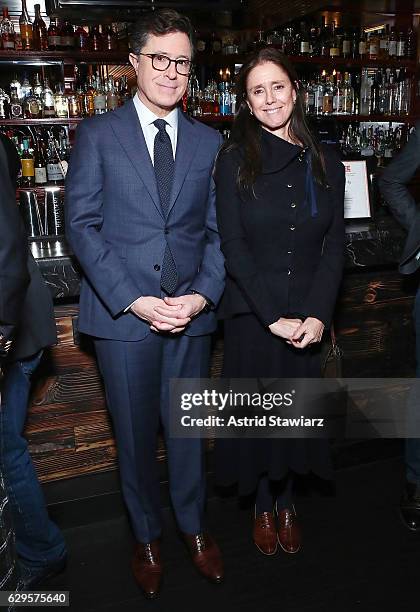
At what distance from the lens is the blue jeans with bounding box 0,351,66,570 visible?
178 cm

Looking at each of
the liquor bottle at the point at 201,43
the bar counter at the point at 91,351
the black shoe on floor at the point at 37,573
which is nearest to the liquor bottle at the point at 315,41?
the liquor bottle at the point at 201,43

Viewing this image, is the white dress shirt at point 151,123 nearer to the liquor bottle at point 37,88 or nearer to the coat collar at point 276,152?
the coat collar at point 276,152

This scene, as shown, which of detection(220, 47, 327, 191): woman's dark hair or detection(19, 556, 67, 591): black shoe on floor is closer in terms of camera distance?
detection(220, 47, 327, 191): woman's dark hair

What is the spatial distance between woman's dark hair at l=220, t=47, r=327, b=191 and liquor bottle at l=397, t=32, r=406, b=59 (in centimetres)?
331

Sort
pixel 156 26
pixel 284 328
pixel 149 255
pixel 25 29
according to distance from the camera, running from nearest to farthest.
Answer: pixel 156 26
pixel 149 255
pixel 284 328
pixel 25 29

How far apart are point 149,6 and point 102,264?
2011 millimetres

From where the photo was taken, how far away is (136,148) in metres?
1.74

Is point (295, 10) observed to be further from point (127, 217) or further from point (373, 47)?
point (127, 217)

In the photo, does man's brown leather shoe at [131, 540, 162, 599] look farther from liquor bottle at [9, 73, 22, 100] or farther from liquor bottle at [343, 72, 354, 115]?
liquor bottle at [343, 72, 354, 115]

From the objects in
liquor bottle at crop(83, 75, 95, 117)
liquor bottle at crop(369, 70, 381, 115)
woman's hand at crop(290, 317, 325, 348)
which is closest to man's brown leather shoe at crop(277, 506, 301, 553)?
woman's hand at crop(290, 317, 325, 348)

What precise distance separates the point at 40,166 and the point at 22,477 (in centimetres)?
299

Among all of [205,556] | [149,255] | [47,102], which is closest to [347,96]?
[47,102]

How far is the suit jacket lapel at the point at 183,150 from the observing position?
1.78 metres

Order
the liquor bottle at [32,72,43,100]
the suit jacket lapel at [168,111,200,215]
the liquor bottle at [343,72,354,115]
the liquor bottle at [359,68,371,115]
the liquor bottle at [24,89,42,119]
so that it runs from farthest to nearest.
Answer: the liquor bottle at [359,68,371,115] < the liquor bottle at [343,72,354,115] < the liquor bottle at [32,72,43,100] < the liquor bottle at [24,89,42,119] < the suit jacket lapel at [168,111,200,215]
